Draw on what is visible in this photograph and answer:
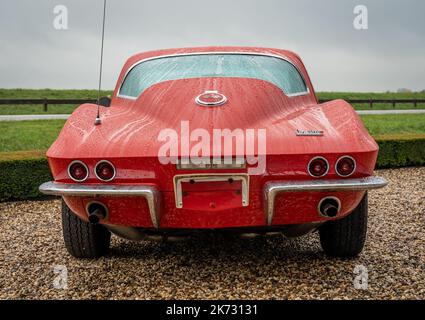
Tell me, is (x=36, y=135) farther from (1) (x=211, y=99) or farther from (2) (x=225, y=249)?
(1) (x=211, y=99)

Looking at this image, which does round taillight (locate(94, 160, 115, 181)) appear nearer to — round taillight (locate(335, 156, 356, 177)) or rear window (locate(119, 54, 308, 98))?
rear window (locate(119, 54, 308, 98))

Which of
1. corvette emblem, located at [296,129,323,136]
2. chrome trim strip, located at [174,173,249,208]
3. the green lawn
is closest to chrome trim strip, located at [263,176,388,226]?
chrome trim strip, located at [174,173,249,208]

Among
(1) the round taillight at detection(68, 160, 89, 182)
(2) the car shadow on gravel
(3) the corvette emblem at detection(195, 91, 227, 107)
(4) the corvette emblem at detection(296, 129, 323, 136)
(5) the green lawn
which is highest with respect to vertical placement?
(3) the corvette emblem at detection(195, 91, 227, 107)

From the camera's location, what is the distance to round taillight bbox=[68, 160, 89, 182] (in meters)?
3.09

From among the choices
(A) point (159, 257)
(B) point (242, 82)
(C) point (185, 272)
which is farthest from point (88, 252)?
(B) point (242, 82)

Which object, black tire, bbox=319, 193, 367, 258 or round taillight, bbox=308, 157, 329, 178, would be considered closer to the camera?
round taillight, bbox=308, 157, 329, 178

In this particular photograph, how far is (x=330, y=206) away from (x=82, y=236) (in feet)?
6.34

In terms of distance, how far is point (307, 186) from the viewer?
2.96 metres

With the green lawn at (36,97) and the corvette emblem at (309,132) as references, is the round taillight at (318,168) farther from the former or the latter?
the green lawn at (36,97)

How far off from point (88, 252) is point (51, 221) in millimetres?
2089

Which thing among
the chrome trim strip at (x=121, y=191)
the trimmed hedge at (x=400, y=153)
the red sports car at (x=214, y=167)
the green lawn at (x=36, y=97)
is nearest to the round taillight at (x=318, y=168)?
the red sports car at (x=214, y=167)

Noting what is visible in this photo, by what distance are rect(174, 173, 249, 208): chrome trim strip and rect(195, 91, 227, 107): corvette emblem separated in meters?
0.60

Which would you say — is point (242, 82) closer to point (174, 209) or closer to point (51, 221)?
point (174, 209)

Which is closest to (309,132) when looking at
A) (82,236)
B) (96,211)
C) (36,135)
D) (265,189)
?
(265,189)
